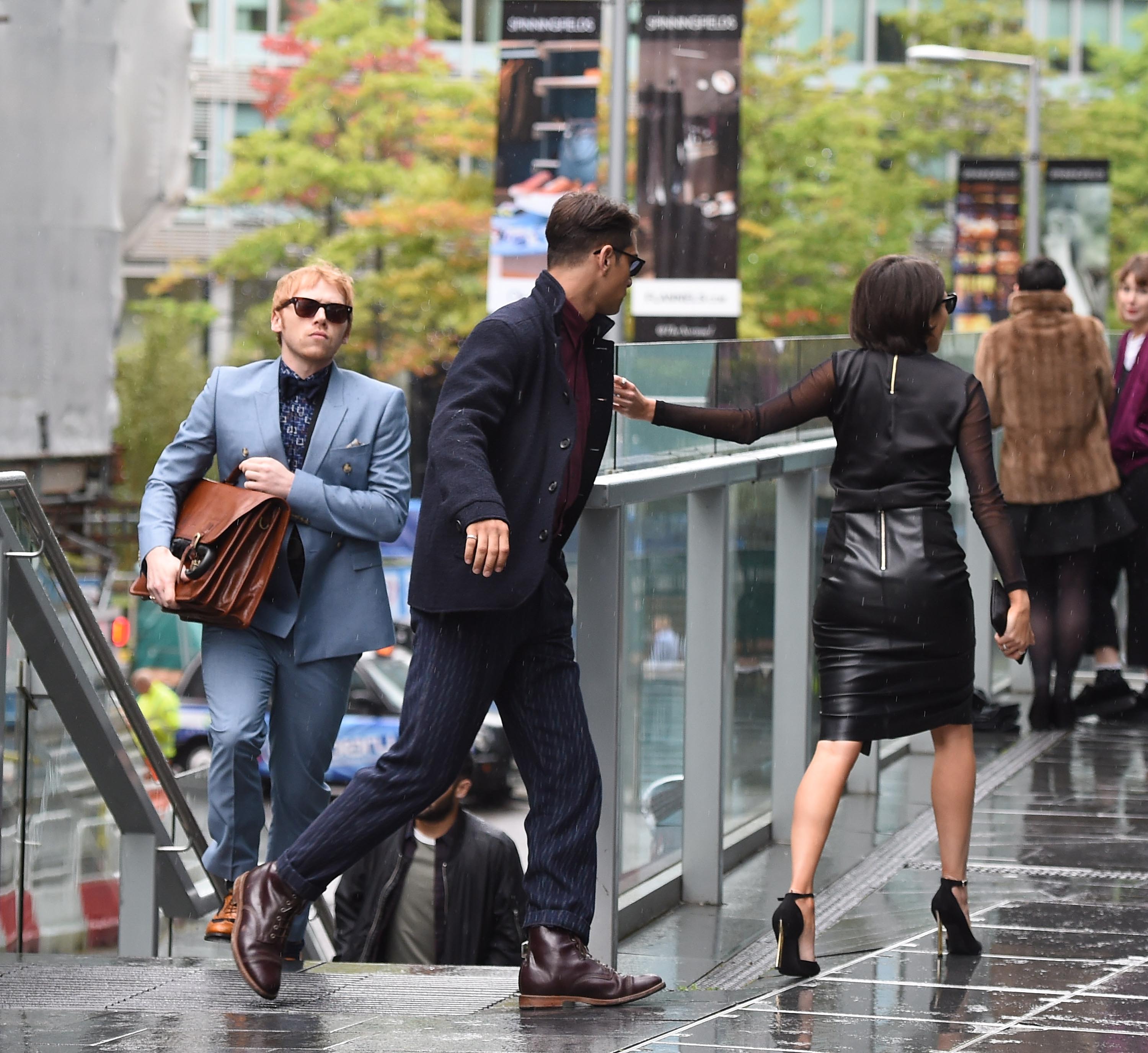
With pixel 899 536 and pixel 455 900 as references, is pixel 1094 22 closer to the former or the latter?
pixel 455 900

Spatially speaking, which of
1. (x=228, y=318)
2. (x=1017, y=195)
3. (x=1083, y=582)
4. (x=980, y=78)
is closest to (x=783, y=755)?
(x=1083, y=582)

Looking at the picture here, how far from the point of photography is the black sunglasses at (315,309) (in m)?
5.52

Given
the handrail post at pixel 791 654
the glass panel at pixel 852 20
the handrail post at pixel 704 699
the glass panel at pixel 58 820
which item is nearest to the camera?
the glass panel at pixel 58 820

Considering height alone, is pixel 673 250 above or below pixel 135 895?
above

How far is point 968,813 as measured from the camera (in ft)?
18.0

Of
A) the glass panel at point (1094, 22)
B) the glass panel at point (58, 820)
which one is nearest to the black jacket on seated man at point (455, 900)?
the glass panel at point (58, 820)

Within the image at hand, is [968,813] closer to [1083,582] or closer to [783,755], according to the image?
[783,755]

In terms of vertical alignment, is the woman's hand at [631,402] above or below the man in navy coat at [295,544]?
above

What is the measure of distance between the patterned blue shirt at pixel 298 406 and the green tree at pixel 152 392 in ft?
105

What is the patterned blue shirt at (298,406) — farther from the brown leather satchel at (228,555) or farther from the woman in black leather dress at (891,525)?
the woman in black leather dress at (891,525)

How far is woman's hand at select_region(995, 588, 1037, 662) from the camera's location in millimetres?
5215

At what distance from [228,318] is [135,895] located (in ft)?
134

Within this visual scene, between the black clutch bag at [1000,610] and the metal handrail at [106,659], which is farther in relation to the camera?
the metal handrail at [106,659]

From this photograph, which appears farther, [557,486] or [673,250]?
[673,250]
